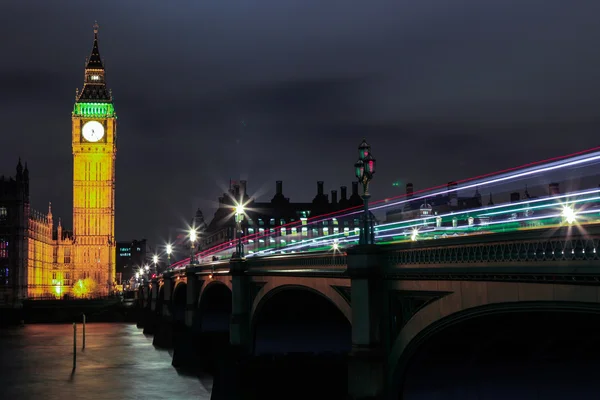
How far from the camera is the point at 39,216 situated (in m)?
170

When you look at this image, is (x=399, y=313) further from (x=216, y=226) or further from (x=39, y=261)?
(x=216, y=226)

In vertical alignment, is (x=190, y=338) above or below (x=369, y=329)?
below

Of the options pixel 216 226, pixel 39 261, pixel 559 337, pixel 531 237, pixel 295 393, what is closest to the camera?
pixel 531 237

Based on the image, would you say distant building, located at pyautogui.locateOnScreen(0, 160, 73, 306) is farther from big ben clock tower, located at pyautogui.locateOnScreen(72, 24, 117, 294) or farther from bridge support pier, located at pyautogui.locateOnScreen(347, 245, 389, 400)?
bridge support pier, located at pyautogui.locateOnScreen(347, 245, 389, 400)

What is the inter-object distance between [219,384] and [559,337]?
73.3 ft

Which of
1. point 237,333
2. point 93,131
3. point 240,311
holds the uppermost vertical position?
point 93,131

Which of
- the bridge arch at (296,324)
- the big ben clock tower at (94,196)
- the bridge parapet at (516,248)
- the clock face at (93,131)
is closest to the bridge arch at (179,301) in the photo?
the bridge arch at (296,324)

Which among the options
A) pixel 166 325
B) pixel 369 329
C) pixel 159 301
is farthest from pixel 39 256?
pixel 369 329

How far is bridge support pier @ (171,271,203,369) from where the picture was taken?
198 feet

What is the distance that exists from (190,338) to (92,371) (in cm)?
831

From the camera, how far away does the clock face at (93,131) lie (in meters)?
188

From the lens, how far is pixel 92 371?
6272 cm

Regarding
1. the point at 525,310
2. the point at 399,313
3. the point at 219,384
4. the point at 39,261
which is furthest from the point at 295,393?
the point at 39,261

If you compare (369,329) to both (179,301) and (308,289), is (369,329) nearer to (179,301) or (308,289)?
(308,289)
